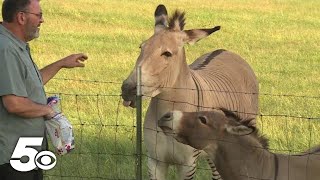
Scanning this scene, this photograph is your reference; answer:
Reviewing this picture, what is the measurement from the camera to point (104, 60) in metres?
17.8

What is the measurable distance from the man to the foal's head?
94 centimetres

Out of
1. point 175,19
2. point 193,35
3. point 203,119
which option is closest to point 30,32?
point 203,119

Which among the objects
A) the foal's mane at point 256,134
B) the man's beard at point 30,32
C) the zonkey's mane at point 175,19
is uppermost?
the zonkey's mane at point 175,19

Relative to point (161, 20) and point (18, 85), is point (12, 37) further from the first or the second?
point (161, 20)

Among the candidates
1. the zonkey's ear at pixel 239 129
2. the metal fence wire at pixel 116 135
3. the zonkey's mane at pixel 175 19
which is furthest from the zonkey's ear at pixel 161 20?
the zonkey's ear at pixel 239 129

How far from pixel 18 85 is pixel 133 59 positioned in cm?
1216

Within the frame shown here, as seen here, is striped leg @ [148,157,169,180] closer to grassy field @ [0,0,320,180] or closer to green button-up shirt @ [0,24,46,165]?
grassy field @ [0,0,320,180]

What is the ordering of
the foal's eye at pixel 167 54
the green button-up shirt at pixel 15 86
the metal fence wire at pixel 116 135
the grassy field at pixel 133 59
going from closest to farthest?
1. the green button-up shirt at pixel 15 86
2. the foal's eye at pixel 167 54
3. the metal fence wire at pixel 116 135
4. the grassy field at pixel 133 59

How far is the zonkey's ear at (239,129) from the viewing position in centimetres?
610

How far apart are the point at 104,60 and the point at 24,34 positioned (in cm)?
1176

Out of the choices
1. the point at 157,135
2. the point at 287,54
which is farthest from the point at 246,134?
the point at 287,54

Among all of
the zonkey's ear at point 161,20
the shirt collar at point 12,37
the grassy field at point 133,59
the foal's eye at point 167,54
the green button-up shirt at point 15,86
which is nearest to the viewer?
the green button-up shirt at point 15,86

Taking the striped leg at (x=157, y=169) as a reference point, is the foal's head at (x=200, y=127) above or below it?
above

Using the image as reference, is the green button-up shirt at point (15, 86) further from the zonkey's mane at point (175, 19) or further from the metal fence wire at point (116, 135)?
the zonkey's mane at point (175, 19)
